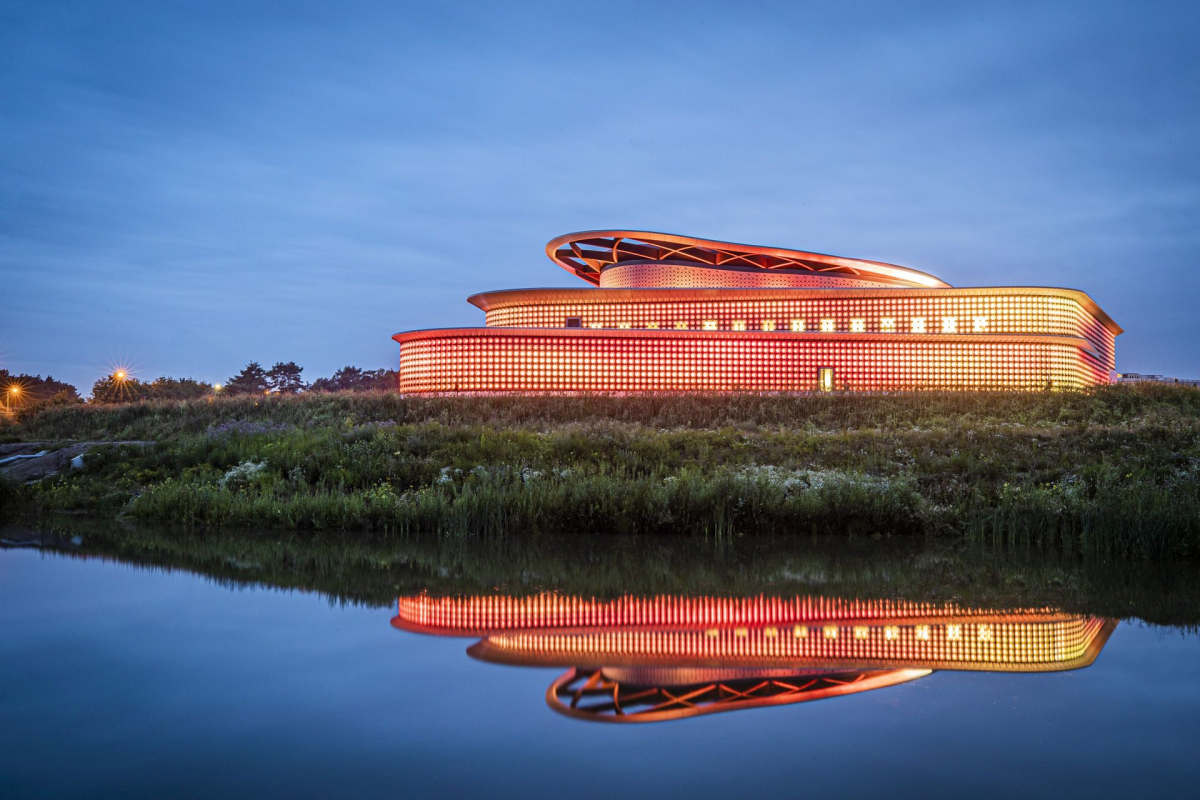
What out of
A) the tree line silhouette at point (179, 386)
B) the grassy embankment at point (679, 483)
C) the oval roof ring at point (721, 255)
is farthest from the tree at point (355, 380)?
the grassy embankment at point (679, 483)

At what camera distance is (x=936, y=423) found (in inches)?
969

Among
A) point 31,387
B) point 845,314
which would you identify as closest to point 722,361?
point 845,314

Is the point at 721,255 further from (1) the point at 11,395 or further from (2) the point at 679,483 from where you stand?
(1) the point at 11,395

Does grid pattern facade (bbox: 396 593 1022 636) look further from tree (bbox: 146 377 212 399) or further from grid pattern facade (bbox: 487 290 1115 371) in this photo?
tree (bbox: 146 377 212 399)

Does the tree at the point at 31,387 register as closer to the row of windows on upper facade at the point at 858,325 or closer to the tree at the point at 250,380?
the tree at the point at 250,380

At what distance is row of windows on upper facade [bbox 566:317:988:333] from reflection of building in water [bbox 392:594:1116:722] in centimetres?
2854

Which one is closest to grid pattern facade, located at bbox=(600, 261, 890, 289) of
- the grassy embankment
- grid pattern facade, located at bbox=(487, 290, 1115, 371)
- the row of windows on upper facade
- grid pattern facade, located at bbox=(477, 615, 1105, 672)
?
Answer: grid pattern facade, located at bbox=(487, 290, 1115, 371)

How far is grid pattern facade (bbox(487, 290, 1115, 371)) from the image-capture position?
35906 millimetres

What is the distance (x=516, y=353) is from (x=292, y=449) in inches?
682

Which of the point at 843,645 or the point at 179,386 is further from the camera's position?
the point at 179,386

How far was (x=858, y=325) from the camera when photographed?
36.8 m

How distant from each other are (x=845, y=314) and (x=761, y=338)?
448 cm

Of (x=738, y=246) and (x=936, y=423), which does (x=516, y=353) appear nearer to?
(x=738, y=246)

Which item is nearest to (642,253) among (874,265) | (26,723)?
(874,265)
